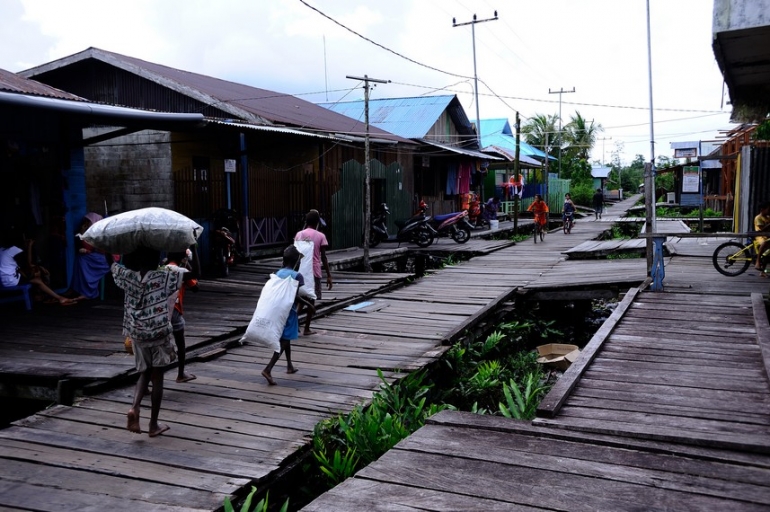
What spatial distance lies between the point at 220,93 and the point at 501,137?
27.9m

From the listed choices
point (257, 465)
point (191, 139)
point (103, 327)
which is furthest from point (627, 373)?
point (191, 139)

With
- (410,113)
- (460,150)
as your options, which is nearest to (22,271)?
(460,150)

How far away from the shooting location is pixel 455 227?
65.0ft

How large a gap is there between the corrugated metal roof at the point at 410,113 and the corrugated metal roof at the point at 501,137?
42.2ft

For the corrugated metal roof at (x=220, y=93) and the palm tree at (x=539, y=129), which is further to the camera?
the palm tree at (x=539, y=129)

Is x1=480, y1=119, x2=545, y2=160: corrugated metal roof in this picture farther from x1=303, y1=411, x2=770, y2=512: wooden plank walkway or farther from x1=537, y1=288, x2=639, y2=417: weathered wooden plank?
x1=303, y1=411, x2=770, y2=512: wooden plank walkway

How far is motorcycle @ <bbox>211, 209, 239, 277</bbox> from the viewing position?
12.1 meters

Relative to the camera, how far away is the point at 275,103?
57.0 ft

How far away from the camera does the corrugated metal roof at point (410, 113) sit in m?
23.3

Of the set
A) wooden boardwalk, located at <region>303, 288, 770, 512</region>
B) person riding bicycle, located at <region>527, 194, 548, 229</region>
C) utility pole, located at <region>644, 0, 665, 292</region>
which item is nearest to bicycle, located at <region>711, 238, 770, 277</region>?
utility pole, located at <region>644, 0, 665, 292</region>

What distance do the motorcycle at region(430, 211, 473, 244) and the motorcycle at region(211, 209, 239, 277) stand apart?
808cm

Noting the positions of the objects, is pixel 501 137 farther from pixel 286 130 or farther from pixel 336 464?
pixel 336 464

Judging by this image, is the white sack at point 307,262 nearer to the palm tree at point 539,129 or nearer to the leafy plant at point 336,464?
the leafy plant at point 336,464

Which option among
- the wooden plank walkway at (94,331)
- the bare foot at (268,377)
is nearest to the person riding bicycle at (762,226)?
the wooden plank walkway at (94,331)
